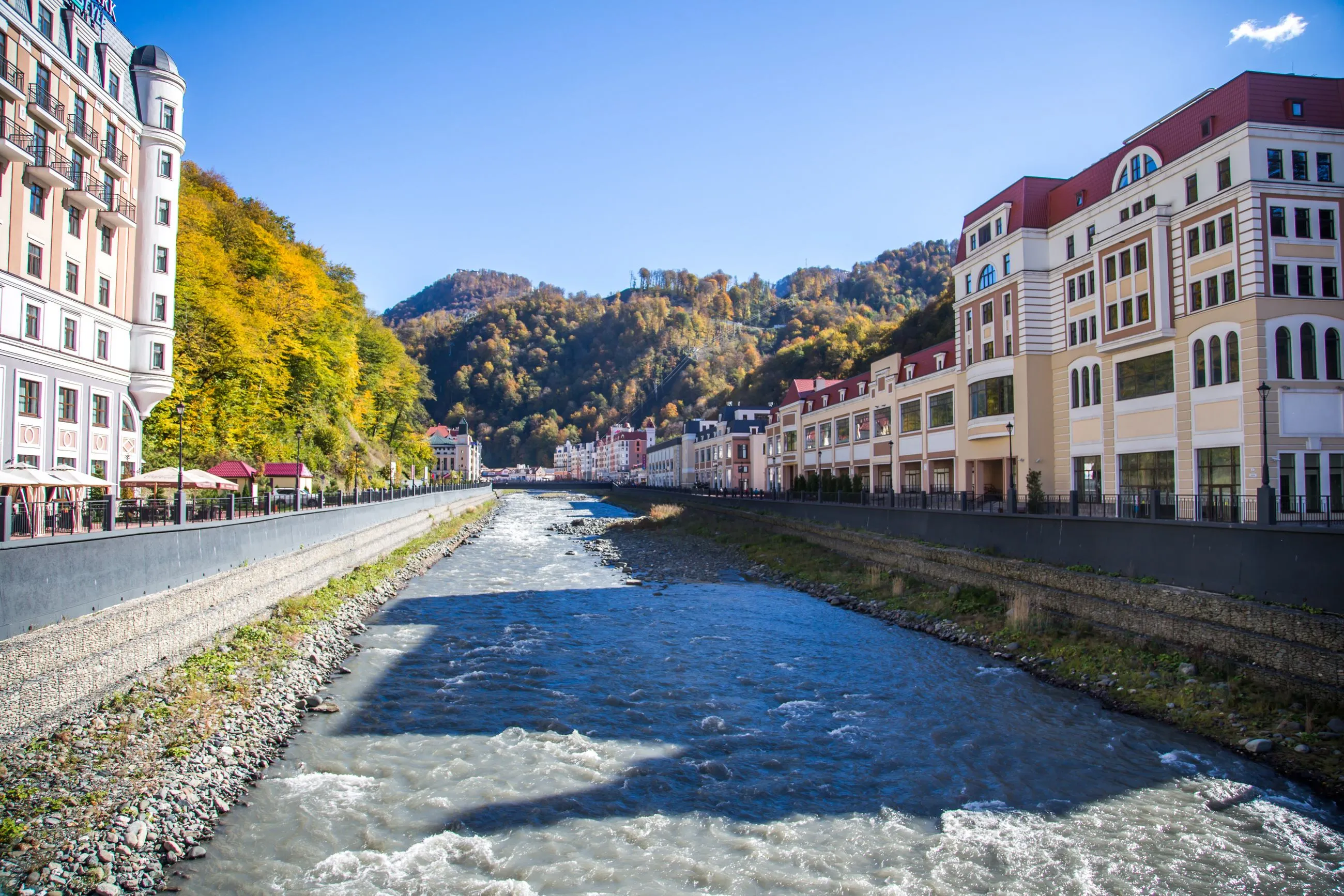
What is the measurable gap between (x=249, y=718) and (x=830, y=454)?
159 ft

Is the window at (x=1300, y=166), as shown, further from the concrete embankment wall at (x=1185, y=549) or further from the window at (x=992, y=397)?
the concrete embankment wall at (x=1185, y=549)

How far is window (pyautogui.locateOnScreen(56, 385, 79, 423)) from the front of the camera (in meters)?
24.3

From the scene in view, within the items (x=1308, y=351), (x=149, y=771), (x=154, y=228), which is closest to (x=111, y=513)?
(x=149, y=771)

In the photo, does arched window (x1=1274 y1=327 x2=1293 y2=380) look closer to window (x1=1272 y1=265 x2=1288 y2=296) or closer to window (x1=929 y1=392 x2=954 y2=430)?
window (x1=1272 y1=265 x2=1288 y2=296)

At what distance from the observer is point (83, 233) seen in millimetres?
25500

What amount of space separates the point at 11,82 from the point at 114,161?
18.4 feet

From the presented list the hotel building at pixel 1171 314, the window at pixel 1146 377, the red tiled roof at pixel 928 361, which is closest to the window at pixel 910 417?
the red tiled roof at pixel 928 361

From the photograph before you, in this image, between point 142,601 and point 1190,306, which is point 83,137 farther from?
point 1190,306

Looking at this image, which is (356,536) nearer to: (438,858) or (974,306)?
(438,858)

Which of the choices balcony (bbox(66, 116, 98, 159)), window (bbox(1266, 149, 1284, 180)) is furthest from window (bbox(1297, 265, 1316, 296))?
balcony (bbox(66, 116, 98, 159))

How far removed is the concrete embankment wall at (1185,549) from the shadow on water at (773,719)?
3.86 meters

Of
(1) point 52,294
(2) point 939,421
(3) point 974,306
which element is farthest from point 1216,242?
(1) point 52,294

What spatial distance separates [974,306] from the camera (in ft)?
124

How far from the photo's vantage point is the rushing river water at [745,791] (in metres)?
8.38
